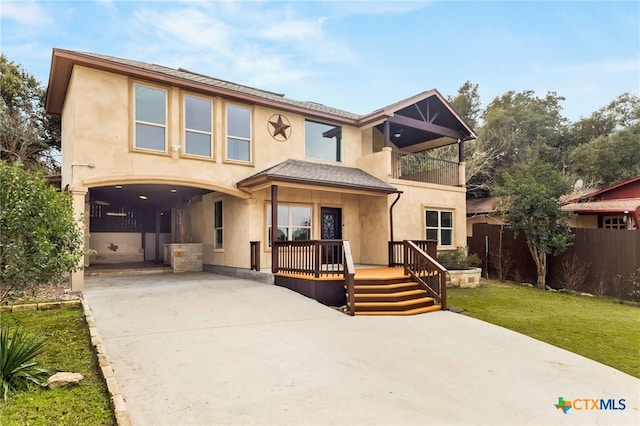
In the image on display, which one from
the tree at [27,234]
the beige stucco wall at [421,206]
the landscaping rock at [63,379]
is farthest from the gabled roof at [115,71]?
the landscaping rock at [63,379]

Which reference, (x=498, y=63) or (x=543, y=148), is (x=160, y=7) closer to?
(x=498, y=63)

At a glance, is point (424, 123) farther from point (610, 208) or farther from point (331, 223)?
point (610, 208)

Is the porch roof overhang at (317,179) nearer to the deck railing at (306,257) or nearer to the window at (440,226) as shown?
the deck railing at (306,257)

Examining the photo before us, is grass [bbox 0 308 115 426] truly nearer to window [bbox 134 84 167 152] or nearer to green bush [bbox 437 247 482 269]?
window [bbox 134 84 167 152]

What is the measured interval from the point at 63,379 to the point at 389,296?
6.33 meters

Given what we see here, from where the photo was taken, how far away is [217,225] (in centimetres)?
1370

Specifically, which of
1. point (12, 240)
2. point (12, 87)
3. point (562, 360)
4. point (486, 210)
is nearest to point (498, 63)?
point (486, 210)

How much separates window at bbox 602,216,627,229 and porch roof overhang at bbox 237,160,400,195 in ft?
37.5

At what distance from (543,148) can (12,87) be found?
3227cm

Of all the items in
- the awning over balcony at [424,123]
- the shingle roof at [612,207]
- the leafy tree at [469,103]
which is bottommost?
the shingle roof at [612,207]

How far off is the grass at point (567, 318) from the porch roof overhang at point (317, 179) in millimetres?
4232

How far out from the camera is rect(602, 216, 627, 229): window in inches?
642

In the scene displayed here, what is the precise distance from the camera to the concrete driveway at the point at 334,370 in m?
3.68

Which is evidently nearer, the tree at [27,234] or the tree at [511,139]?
the tree at [27,234]
